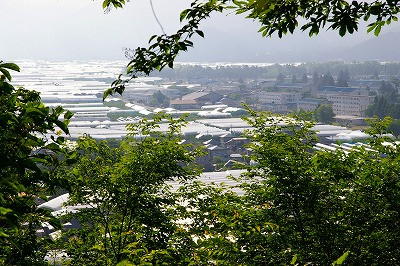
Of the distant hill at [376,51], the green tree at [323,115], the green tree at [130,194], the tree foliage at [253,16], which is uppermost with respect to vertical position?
the distant hill at [376,51]

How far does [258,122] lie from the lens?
6816 millimetres

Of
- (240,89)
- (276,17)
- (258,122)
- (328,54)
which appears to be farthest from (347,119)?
(328,54)

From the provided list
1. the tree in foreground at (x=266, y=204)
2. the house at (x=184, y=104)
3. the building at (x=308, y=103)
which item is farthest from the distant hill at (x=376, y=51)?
the tree in foreground at (x=266, y=204)

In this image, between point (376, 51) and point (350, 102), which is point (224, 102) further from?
point (376, 51)

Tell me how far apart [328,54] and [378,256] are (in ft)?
617

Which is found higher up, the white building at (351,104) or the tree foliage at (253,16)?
the tree foliage at (253,16)

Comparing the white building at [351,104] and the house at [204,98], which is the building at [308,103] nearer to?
the white building at [351,104]

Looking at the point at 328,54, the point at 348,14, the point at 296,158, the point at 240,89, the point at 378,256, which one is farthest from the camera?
the point at 328,54

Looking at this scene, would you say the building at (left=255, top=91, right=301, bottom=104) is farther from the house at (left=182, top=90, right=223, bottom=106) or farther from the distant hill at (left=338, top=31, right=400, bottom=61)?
the distant hill at (left=338, top=31, right=400, bottom=61)

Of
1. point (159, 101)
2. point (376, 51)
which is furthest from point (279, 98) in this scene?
point (376, 51)

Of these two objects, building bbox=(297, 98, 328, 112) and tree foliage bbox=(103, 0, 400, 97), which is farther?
building bbox=(297, 98, 328, 112)

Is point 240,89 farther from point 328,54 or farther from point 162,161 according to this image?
point 328,54

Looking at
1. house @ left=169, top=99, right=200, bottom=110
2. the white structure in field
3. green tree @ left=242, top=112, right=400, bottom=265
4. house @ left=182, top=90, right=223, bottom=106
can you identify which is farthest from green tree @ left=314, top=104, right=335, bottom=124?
green tree @ left=242, top=112, right=400, bottom=265

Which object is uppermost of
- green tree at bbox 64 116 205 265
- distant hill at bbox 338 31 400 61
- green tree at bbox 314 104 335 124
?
distant hill at bbox 338 31 400 61
